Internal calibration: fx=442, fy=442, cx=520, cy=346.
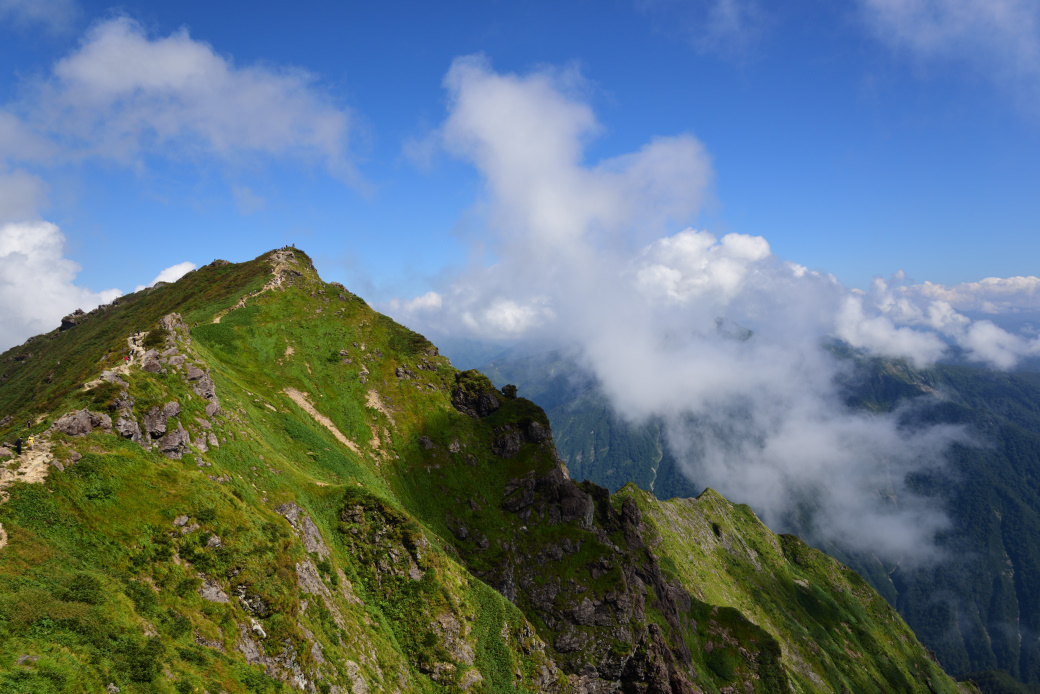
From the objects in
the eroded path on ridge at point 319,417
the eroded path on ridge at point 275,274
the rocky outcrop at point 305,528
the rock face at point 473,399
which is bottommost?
the rocky outcrop at point 305,528


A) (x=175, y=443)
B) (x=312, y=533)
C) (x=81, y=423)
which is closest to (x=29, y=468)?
(x=81, y=423)

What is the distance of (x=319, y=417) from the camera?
93.4 m

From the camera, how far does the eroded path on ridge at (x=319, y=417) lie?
302 feet

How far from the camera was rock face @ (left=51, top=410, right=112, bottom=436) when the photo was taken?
39969 mm

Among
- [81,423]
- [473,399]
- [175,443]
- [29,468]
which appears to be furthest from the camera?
[473,399]

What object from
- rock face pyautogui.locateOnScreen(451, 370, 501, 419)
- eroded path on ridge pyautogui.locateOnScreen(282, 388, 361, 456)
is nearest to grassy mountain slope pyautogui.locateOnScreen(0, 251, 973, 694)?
eroded path on ridge pyautogui.locateOnScreen(282, 388, 361, 456)

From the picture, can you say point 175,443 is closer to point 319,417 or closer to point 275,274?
point 319,417

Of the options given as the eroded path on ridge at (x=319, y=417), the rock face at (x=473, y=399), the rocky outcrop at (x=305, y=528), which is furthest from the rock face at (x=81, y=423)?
the rock face at (x=473, y=399)

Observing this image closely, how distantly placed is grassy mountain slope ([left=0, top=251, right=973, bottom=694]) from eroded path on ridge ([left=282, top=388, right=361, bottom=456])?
46cm

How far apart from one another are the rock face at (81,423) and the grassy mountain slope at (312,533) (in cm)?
17

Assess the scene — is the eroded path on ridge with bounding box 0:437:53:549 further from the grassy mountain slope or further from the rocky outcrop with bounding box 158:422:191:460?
the rocky outcrop with bounding box 158:422:191:460

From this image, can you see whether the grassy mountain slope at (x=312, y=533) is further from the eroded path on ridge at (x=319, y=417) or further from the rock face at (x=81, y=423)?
the eroded path on ridge at (x=319, y=417)

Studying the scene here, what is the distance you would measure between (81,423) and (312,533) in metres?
25.3

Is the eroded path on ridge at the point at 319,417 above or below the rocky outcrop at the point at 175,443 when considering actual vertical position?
above
